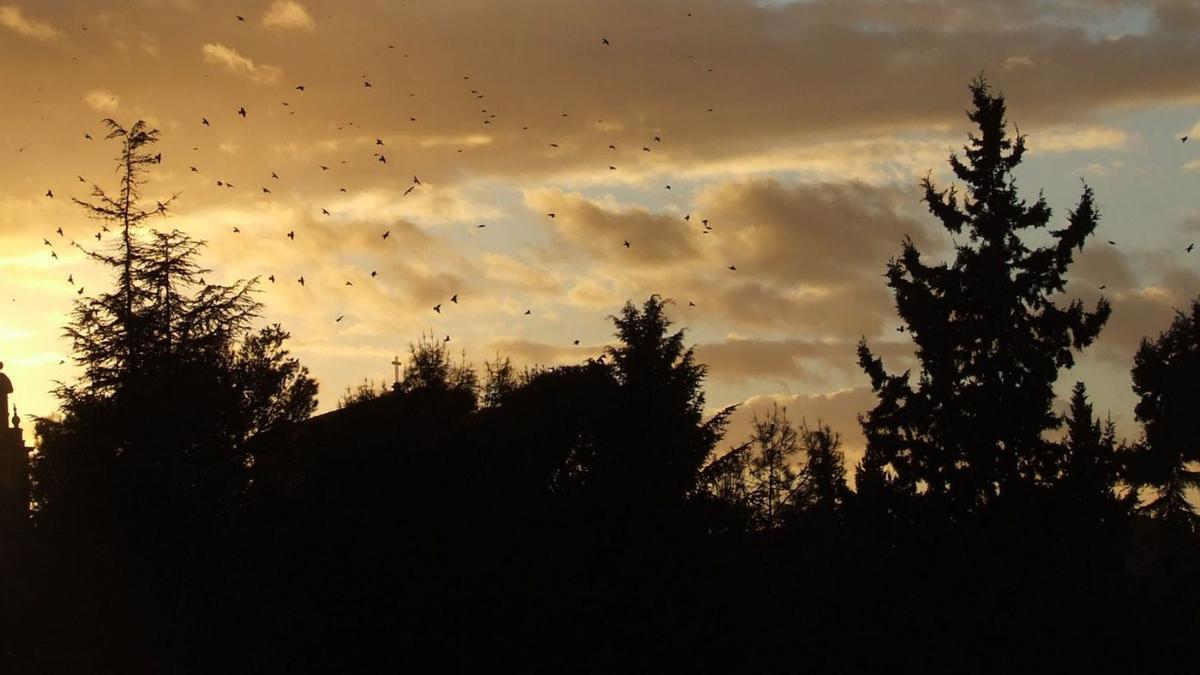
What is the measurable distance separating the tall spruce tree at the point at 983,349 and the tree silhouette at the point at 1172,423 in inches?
664

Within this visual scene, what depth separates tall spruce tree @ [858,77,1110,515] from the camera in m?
42.7

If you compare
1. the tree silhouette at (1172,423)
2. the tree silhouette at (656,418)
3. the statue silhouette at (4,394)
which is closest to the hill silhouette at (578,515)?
the tree silhouette at (656,418)

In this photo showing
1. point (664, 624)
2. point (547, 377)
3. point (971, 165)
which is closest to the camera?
point (664, 624)

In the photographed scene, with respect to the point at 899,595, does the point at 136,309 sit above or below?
above

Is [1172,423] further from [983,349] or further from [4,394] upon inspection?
[4,394]

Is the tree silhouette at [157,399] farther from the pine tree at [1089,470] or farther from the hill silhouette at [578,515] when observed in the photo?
the pine tree at [1089,470]

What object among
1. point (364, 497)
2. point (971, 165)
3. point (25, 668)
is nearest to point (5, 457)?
point (25, 668)

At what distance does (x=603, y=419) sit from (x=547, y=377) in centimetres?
619

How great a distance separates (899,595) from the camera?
43.7 meters

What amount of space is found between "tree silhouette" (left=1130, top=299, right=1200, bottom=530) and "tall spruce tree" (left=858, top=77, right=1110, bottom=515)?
1686cm

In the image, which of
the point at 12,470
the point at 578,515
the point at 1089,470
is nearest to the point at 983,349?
the point at 1089,470

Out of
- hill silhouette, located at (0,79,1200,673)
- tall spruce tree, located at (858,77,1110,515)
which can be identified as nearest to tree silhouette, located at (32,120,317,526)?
hill silhouette, located at (0,79,1200,673)

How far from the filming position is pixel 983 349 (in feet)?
143

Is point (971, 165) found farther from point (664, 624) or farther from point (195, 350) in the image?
point (195, 350)
